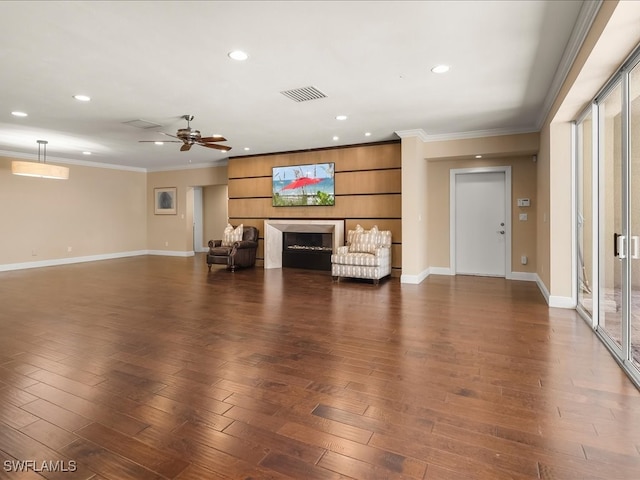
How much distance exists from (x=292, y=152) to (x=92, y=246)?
21.1 feet

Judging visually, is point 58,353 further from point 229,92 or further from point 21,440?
point 229,92

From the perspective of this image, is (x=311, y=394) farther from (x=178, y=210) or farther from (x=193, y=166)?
(x=178, y=210)

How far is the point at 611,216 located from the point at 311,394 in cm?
316

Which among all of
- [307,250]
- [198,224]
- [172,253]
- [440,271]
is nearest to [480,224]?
[440,271]

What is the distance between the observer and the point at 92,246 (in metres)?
10.4

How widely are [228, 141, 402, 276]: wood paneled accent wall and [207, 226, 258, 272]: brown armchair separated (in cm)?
28

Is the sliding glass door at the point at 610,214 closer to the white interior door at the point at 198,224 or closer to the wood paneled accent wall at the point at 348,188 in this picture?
the wood paneled accent wall at the point at 348,188

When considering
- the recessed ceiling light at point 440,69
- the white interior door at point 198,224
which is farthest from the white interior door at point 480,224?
the white interior door at point 198,224

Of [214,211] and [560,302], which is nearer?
[560,302]

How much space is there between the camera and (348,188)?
26.2 ft

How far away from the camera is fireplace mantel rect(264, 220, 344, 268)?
8.20 meters

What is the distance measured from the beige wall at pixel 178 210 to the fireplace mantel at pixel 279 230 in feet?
8.47

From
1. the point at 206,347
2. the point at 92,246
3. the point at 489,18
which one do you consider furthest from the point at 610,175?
the point at 92,246

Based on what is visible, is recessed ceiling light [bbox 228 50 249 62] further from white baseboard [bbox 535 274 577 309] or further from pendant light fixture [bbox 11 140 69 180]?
pendant light fixture [bbox 11 140 69 180]
